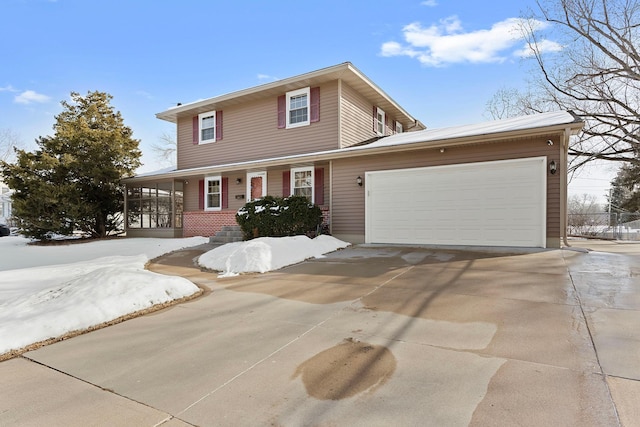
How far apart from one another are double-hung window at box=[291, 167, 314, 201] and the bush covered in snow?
1409mm

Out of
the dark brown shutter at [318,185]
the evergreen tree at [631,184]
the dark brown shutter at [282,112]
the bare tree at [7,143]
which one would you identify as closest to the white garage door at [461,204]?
the dark brown shutter at [318,185]

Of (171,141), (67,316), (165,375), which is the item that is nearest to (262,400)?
(165,375)

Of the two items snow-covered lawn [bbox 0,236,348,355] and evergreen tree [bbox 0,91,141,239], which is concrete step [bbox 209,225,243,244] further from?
evergreen tree [bbox 0,91,141,239]

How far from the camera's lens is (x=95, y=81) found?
644 inches

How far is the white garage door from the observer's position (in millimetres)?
8180

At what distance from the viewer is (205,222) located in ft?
44.7

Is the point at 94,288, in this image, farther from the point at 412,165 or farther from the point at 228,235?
the point at 412,165

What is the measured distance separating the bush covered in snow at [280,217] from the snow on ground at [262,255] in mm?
1092

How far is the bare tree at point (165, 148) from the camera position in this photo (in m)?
29.9

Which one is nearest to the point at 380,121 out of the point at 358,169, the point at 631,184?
the point at 358,169

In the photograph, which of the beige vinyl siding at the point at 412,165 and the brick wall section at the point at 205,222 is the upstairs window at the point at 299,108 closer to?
the beige vinyl siding at the point at 412,165

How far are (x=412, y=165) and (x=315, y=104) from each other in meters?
4.46

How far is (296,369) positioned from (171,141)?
3123cm

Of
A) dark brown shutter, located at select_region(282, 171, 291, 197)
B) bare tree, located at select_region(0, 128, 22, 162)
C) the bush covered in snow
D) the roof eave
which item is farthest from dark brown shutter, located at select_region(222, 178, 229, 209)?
bare tree, located at select_region(0, 128, 22, 162)
